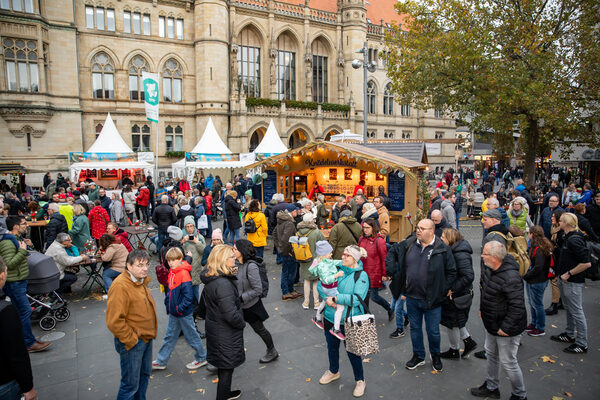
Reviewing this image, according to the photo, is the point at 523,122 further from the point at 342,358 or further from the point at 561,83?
Result: the point at 342,358

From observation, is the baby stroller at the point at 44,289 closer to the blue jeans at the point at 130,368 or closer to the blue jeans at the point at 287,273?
the blue jeans at the point at 130,368

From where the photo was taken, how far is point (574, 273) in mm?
5227

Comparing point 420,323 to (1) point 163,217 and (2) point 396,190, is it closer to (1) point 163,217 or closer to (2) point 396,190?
(1) point 163,217

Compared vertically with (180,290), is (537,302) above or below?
below

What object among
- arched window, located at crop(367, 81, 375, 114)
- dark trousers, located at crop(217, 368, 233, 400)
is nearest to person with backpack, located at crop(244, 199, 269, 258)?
dark trousers, located at crop(217, 368, 233, 400)

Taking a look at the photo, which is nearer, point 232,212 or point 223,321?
point 223,321

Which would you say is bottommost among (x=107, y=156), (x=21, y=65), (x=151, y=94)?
(x=107, y=156)

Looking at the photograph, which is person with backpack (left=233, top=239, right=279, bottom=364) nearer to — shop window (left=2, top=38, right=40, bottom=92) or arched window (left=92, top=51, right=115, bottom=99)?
shop window (left=2, top=38, right=40, bottom=92)

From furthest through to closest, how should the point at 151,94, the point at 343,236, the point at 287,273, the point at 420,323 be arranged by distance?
1. the point at 151,94
2. the point at 287,273
3. the point at 343,236
4. the point at 420,323

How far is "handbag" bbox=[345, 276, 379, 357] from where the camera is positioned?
3992 millimetres

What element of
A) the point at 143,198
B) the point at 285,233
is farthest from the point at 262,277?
the point at 143,198

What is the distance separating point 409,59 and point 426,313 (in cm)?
1822

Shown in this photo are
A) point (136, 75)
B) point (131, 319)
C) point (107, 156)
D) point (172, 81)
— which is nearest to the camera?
point (131, 319)

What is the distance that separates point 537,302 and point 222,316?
4.78 meters
